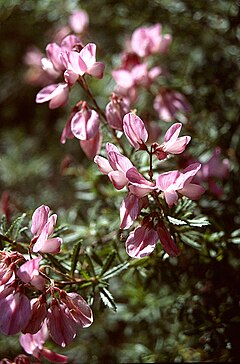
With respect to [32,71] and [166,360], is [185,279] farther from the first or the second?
[32,71]

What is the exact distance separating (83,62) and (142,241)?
280 mm

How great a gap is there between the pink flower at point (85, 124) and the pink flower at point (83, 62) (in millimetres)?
58

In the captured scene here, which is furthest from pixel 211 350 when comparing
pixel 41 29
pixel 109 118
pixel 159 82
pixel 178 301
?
pixel 41 29

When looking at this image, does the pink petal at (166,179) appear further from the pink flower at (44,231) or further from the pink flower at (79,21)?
the pink flower at (79,21)

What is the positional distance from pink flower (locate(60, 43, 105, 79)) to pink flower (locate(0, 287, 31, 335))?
0.34m

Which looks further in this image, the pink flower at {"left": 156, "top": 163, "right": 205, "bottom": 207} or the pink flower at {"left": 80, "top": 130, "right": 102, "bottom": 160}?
the pink flower at {"left": 80, "top": 130, "right": 102, "bottom": 160}

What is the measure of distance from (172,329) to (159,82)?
0.56 meters

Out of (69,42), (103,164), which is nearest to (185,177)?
(103,164)

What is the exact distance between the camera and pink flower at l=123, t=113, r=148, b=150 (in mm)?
773

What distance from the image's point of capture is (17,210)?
126cm

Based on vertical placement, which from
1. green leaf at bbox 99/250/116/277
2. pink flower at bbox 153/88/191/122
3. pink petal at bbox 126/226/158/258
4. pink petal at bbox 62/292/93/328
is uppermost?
pink petal at bbox 126/226/158/258

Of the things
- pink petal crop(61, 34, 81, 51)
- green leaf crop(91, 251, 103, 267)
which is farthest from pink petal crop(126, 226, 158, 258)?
pink petal crop(61, 34, 81, 51)

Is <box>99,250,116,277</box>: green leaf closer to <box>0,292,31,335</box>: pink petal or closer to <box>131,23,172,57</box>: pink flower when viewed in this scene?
<box>0,292,31,335</box>: pink petal

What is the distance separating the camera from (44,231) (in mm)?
766
